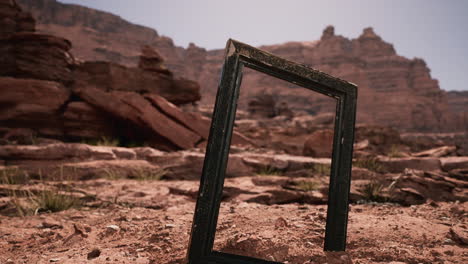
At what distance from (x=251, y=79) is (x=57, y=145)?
230 feet

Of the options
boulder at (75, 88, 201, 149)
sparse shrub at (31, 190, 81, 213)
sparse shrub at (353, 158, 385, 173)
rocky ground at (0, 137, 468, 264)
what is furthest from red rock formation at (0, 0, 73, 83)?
sparse shrub at (353, 158, 385, 173)

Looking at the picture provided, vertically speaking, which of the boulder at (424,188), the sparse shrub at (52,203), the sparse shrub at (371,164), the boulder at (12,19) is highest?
the boulder at (12,19)

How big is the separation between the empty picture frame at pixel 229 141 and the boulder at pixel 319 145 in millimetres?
6608

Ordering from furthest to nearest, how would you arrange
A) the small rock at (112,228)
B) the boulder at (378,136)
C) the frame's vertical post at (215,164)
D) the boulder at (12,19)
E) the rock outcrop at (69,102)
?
the boulder at (378,136) → the boulder at (12,19) → the rock outcrop at (69,102) → the small rock at (112,228) → the frame's vertical post at (215,164)

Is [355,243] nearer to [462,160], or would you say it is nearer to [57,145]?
[462,160]

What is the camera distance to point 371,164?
5395 millimetres

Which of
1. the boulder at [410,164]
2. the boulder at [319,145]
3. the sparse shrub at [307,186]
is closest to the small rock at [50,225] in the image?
the sparse shrub at [307,186]

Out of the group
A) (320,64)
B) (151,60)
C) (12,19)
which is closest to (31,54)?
(12,19)

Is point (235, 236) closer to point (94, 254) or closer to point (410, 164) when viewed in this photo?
point (94, 254)

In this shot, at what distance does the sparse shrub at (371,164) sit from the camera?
5.16 metres

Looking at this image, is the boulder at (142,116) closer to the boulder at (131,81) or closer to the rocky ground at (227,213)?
the boulder at (131,81)

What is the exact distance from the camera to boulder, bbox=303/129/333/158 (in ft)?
25.5

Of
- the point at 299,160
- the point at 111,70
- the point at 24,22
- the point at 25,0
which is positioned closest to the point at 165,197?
the point at 299,160

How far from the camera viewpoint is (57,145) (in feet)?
17.7
